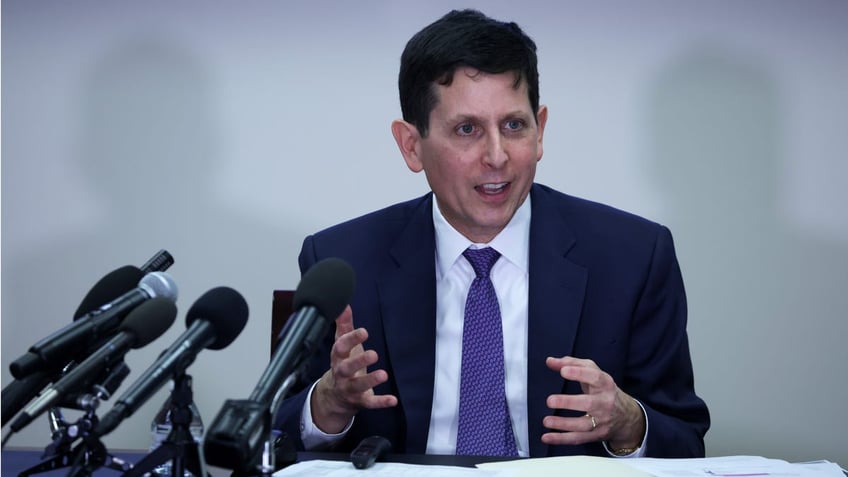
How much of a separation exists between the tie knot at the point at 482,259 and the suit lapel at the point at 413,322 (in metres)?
0.10

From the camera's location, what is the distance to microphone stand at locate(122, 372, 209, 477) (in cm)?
106

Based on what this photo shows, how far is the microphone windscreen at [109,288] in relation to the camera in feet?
4.18

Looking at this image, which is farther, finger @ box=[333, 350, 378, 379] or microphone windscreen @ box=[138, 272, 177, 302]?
finger @ box=[333, 350, 378, 379]

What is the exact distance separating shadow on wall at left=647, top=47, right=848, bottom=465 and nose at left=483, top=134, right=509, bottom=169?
1.65m

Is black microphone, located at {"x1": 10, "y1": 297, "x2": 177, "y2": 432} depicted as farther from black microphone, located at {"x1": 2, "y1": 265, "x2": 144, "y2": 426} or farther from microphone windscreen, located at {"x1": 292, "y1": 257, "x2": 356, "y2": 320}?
microphone windscreen, located at {"x1": 292, "y1": 257, "x2": 356, "y2": 320}

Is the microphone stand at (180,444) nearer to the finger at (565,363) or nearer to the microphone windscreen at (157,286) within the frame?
the microphone windscreen at (157,286)

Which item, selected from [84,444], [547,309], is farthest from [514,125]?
[84,444]

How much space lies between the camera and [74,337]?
3.61ft

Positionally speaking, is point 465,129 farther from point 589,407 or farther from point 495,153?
point 589,407

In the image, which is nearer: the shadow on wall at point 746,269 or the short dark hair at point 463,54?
the short dark hair at point 463,54

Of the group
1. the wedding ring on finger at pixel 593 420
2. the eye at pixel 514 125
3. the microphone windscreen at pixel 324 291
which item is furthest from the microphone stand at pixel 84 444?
the eye at pixel 514 125

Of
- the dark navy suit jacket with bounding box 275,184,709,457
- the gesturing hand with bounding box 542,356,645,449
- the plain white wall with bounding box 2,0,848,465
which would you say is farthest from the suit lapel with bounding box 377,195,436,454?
the plain white wall with bounding box 2,0,848,465

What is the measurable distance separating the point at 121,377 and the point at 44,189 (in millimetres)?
2905

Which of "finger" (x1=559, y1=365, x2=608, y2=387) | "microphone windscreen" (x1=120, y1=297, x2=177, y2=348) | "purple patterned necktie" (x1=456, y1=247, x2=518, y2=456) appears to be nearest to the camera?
"microphone windscreen" (x1=120, y1=297, x2=177, y2=348)
